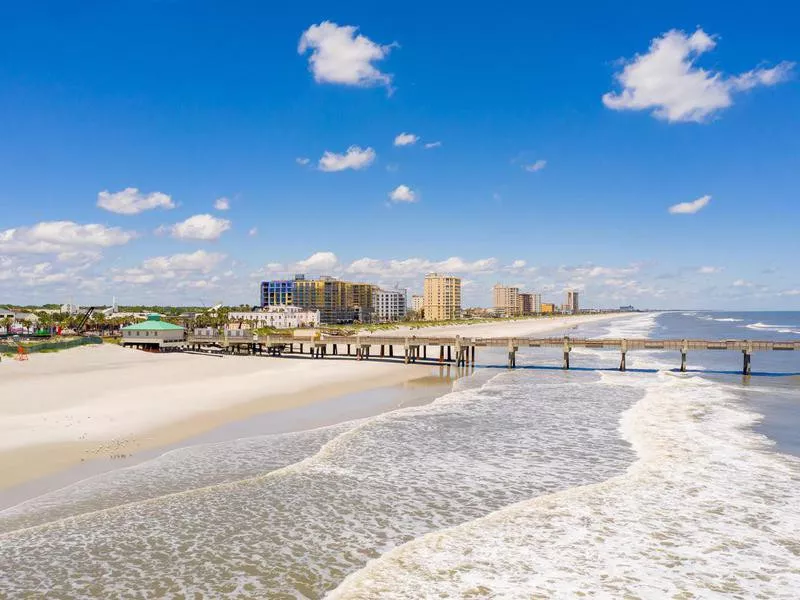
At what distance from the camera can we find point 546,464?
1800 cm

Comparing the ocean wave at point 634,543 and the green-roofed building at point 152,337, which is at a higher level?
the green-roofed building at point 152,337

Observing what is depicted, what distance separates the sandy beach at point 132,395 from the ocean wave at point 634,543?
11804mm

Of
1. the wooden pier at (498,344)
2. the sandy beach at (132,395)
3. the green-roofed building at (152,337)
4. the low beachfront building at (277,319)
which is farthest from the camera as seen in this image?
the low beachfront building at (277,319)

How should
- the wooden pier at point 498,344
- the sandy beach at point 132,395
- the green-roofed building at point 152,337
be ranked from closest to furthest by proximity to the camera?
1. the sandy beach at point 132,395
2. the wooden pier at point 498,344
3. the green-roofed building at point 152,337

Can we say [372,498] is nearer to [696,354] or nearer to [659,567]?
[659,567]

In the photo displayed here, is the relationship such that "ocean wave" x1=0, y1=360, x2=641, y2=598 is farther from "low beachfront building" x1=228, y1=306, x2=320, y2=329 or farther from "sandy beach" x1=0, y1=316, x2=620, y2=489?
"low beachfront building" x1=228, y1=306, x2=320, y2=329

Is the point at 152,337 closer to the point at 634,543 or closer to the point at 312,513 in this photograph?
the point at 312,513

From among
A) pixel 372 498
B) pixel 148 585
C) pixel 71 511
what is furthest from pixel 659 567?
pixel 71 511

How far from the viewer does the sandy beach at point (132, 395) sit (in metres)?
18.3

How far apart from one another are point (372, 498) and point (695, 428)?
15.9m

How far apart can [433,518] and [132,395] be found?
21092mm

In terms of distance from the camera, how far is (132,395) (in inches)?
1115

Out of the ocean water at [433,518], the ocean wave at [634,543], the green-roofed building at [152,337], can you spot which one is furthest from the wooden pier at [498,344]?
the ocean wave at [634,543]

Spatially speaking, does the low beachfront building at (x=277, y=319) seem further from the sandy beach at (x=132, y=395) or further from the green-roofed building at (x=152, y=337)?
the sandy beach at (x=132, y=395)
